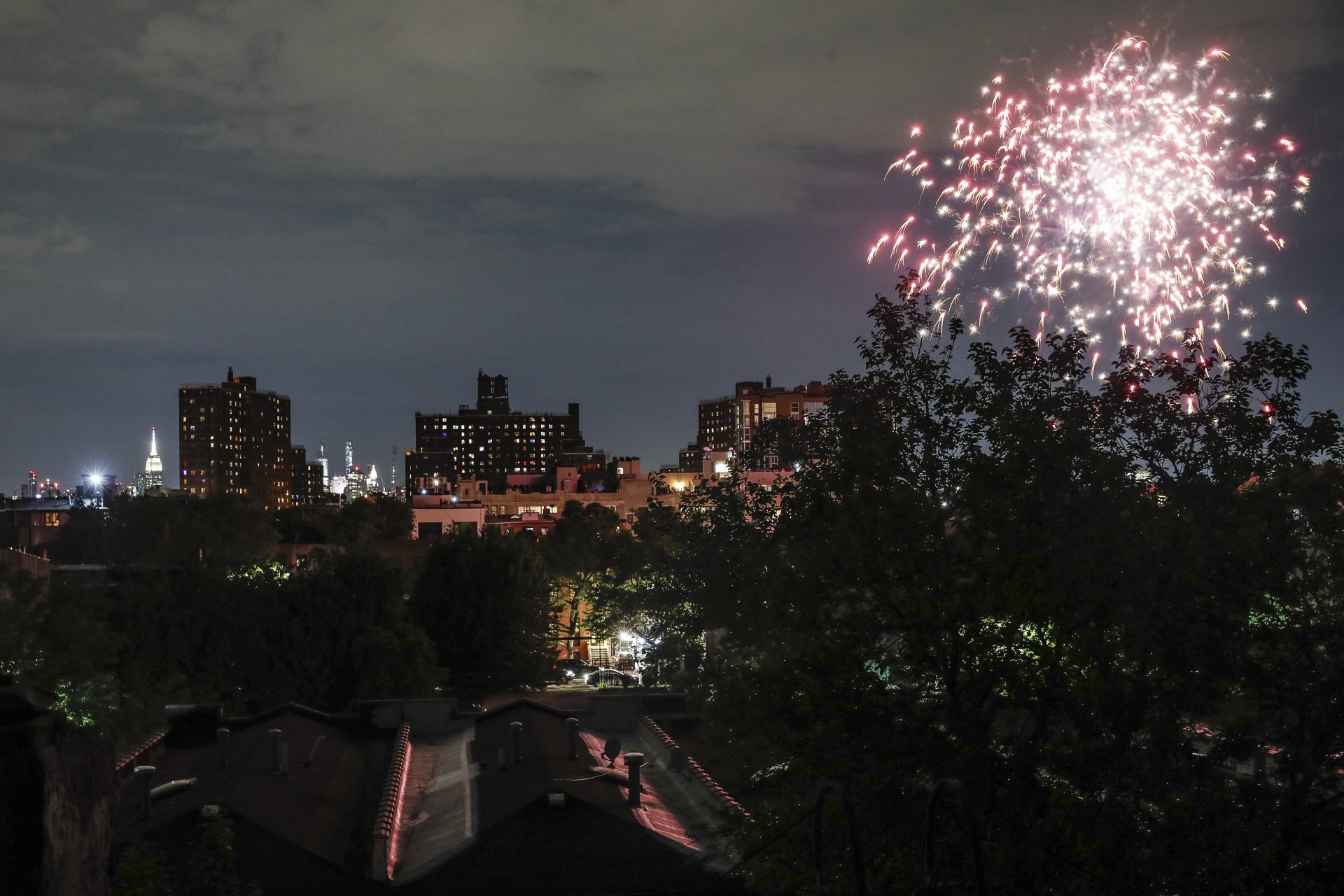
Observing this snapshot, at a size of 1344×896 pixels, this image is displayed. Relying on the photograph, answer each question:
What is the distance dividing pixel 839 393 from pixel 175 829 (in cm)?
1169

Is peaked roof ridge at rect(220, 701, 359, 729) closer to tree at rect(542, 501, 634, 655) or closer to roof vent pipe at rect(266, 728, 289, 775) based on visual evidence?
roof vent pipe at rect(266, 728, 289, 775)

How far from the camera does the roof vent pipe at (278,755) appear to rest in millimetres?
21328

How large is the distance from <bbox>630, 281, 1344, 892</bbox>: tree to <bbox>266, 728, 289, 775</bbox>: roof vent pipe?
34.5 ft

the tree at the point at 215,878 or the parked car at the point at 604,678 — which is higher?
the tree at the point at 215,878

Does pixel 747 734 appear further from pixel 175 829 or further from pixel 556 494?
pixel 556 494

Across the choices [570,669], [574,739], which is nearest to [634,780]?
[574,739]

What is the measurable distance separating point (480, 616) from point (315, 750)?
27803 millimetres

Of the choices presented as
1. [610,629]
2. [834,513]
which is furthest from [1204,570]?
[610,629]

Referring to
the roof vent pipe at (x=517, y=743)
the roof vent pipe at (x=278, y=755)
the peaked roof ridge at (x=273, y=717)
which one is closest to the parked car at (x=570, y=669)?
the peaked roof ridge at (x=273, y=717)

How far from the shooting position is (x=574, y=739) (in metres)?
22.9

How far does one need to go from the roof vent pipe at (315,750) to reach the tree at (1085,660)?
1173 cm

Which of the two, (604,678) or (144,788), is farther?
Result: (604,678)

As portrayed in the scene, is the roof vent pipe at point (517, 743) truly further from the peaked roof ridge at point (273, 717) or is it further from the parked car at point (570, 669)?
the parked car at point (570, 669)

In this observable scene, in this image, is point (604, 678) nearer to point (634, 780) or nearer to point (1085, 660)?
point (634, 780)
